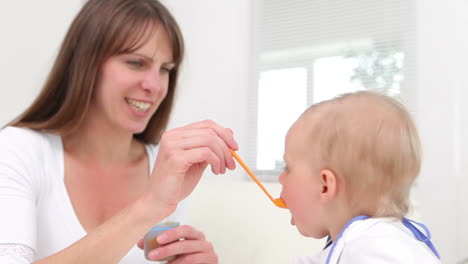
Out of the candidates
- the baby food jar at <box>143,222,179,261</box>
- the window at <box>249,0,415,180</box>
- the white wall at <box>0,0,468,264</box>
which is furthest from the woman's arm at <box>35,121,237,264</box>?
the window at <box>249,0,415,180</box>

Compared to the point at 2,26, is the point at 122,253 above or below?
below

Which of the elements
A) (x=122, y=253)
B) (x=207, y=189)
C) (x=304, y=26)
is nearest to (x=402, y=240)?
(x=122, y=253)

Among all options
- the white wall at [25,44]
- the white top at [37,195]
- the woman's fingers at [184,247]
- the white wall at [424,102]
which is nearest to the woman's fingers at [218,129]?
the woman's fingers at [184,247]

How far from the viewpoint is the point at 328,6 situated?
2.78 m

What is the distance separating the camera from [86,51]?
1.35 metres

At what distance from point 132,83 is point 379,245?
2.91ft

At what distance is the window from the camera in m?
2.54

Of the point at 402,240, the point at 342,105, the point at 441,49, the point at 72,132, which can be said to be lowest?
the point at 402,240

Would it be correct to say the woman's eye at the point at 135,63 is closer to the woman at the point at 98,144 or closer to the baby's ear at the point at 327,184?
the woman at the point at 98,144

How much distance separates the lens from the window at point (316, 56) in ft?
8.35

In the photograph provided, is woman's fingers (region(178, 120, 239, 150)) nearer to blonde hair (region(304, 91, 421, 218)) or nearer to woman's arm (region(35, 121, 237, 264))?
woman's arm (region(35, 121, 237, 264))

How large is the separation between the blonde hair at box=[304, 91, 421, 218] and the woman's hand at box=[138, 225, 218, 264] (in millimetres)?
483

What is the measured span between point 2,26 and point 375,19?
6.29 feet

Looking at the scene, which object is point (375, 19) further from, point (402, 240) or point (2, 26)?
point (402, 240)
